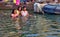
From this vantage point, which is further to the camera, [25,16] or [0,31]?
[25,16]

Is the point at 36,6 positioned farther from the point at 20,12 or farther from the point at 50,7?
the point at 20,12

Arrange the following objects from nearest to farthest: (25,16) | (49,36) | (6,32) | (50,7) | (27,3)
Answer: (49,36), (6,32), (25,16), (50,7), (27,3)

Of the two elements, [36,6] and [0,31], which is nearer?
[0,31]

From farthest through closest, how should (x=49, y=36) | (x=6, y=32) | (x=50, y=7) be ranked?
(x=50, y=7)
(x=6, y=32)
(x=49, y=36)

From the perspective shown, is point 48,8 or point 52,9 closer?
point 52,9

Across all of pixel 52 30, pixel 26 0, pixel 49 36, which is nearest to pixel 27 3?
pixel 26 0

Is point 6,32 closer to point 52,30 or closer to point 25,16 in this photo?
point 52,30

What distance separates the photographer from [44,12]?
3406cm

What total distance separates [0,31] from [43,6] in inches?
605

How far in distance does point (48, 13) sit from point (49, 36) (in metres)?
16.2

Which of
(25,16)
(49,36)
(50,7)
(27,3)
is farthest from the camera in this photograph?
Answer: (27,3)

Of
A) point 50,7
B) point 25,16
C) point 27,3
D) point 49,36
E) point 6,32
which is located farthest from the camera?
point 27,3

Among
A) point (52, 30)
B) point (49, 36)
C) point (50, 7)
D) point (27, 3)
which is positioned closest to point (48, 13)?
point (50, 7)

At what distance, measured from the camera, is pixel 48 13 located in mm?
33344
